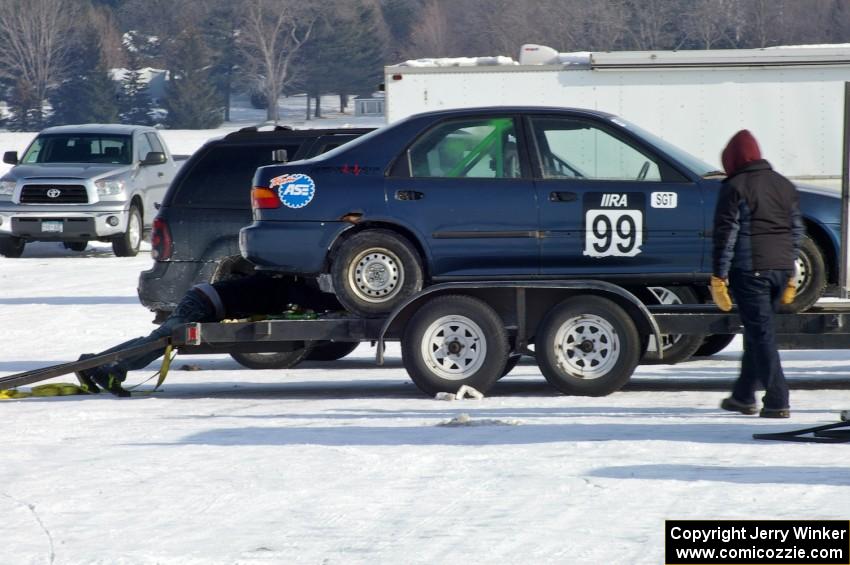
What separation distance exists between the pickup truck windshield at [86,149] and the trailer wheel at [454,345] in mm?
14937

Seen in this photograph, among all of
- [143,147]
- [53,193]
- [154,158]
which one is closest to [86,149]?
[143,147]

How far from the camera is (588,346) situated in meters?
10.5

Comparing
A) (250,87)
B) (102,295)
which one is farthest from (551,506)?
(250,87)

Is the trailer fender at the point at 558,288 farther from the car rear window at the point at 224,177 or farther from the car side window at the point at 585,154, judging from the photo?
the car rear window at the point at 224,177

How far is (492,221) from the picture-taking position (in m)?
10.5

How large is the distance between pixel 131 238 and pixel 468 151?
14927 mm

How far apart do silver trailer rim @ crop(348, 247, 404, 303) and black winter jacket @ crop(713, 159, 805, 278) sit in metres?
2.36

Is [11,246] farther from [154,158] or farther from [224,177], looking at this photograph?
[224,177]

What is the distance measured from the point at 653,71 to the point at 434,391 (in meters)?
7.69

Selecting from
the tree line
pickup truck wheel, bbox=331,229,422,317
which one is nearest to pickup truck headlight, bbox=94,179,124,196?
pickup truck wheel, bbox=331,229,422,317

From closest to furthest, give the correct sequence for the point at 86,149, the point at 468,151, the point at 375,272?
the point at 375,272 < the point at 468,151 < the point at 86,149

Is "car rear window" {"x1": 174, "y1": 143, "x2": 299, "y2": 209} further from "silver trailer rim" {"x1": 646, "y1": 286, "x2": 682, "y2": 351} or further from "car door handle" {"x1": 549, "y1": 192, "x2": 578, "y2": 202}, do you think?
"silver trailer rim" {"x1": 646, "y1": 286, "x2": 682, "y2": 351}

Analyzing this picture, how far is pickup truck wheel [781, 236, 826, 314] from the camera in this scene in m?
10.6

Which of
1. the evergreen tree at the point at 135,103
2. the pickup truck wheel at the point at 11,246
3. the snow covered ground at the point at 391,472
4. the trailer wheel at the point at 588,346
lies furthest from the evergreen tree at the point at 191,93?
the trailer wheel at the point at 588,346
